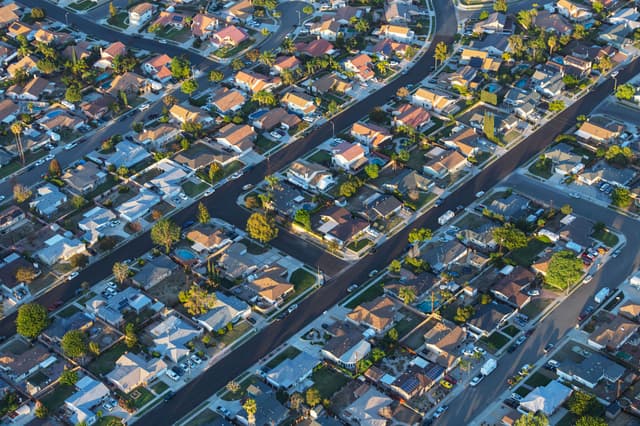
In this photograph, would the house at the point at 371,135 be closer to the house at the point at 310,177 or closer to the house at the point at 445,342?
the house at the point at 310,177

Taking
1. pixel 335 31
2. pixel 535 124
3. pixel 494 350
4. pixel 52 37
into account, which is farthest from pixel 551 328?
pixel 52 37

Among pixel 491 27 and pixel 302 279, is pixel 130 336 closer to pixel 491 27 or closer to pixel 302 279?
pixel 302 279

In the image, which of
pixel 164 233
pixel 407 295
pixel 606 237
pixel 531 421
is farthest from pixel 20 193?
pixel 606 237

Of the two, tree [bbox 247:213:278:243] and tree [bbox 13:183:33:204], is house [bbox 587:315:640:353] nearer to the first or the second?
tree [bbox 247:213:278:243]

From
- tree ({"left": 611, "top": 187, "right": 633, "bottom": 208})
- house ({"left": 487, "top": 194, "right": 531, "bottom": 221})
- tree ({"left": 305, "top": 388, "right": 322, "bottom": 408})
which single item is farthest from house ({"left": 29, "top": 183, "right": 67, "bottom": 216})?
tree ({"left": 611, "top": 187, "right": 633, "bottom": 208})

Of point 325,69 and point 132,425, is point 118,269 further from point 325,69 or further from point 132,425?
point 325,69

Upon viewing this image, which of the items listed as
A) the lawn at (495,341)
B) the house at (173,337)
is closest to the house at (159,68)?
the house at (173,337)
